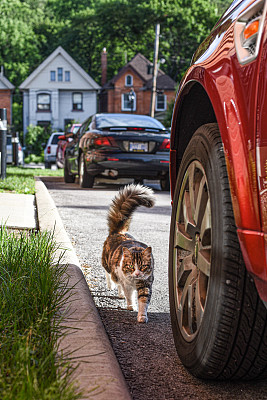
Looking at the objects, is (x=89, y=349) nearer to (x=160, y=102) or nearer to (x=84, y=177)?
(x=84, y=177)

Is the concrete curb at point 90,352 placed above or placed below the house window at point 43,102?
below

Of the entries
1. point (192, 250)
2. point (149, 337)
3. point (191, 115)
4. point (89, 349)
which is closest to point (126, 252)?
point (149, 337)

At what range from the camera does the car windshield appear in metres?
12.9

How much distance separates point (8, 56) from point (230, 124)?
71.6 m

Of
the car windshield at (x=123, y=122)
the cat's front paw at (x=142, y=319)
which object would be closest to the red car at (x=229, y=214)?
the cat's front paw at (x=142, y=319)

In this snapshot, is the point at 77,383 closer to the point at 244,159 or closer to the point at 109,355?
the point at 109,355

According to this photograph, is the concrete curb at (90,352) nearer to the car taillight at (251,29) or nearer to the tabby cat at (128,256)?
the tabby cat at (128,256)

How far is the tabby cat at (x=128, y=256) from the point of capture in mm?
4016

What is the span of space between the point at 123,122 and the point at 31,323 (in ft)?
35.2

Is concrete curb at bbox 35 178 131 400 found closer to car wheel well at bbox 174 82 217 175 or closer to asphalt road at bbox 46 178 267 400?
asphalt road at bbox 46 178 267 400

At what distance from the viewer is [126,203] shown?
471 cm

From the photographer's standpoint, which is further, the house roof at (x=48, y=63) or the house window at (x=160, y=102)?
the house window at (x=160, y=102)

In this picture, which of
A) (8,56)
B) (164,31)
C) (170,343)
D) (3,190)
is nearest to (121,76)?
(164,31)

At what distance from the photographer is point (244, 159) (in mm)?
2143
